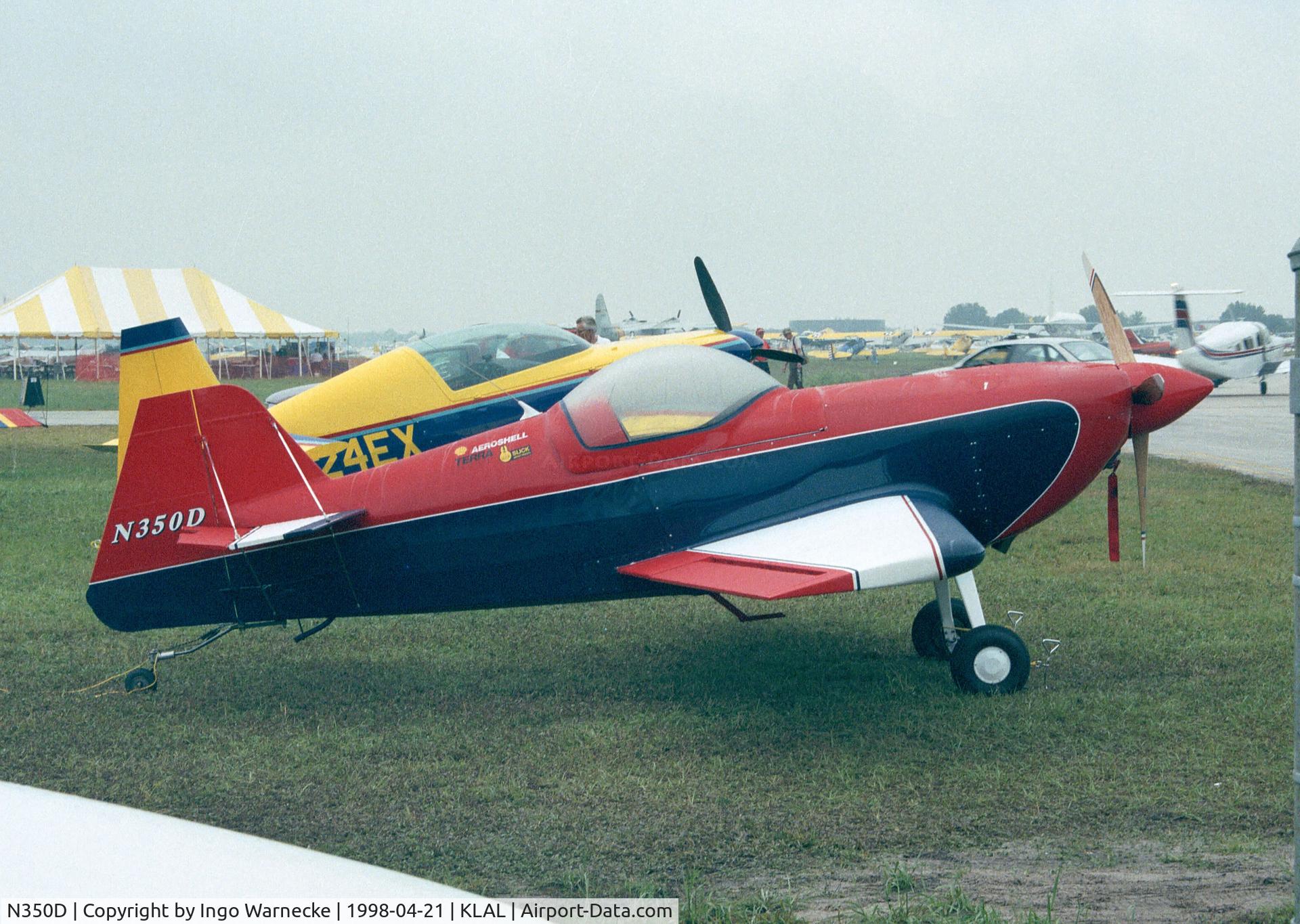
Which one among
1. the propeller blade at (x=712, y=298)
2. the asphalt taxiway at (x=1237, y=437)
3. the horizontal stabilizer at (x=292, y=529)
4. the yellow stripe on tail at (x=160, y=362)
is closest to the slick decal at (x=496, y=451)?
the horizontal stabilizer at (x=292, y=529)

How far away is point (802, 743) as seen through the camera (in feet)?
16.7

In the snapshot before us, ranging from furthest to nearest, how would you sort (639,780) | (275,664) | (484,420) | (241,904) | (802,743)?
(484,420)
(275,664)
(802,743)
(639,780)
(241,904)

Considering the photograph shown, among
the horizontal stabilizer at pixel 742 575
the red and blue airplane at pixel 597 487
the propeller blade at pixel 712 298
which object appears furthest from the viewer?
the propeller blade at pixel 712 298

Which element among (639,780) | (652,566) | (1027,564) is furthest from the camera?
(1027,564)

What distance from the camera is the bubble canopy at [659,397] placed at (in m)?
5.90

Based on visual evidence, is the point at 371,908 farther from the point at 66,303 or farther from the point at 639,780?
the point at 66,303

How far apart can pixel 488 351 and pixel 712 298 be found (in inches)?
180

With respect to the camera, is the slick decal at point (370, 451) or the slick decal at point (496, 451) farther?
the slick decal at point (370, 451)

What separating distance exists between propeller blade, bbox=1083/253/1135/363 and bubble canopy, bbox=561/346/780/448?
2.29 metres

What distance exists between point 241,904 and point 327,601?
4071 mm

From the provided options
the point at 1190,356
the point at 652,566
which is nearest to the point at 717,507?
the point at 652,566

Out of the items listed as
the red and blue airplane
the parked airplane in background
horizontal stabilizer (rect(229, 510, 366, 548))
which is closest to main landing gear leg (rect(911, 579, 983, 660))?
the red and blue airplane

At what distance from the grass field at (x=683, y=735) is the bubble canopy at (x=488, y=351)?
189cm

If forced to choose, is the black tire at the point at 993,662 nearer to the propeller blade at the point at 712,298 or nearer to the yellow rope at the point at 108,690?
the yellow rope at the point at 108,690
